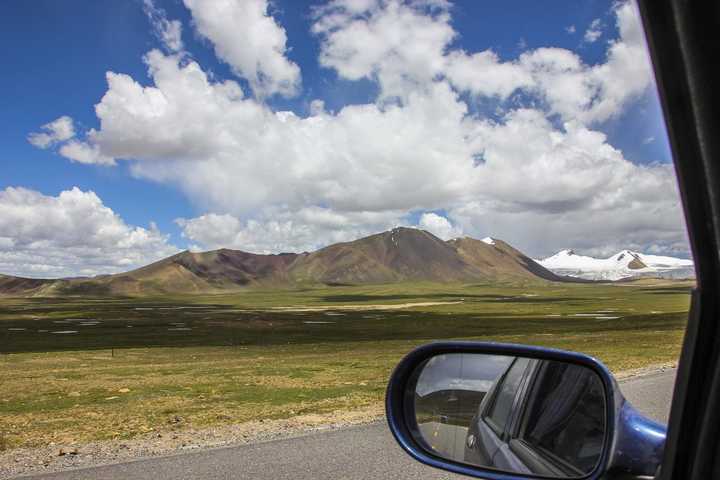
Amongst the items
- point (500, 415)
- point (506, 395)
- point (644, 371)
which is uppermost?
point (506, 395)

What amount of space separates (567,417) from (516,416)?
68 cm

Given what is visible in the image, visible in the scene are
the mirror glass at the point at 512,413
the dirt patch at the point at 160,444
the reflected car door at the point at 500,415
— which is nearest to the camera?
the mirror glass at the point at 512,413

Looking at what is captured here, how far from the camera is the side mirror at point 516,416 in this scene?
214 centimetres

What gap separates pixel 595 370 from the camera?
251 cm

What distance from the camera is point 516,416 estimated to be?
3.39 meters

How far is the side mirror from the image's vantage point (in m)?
2.14

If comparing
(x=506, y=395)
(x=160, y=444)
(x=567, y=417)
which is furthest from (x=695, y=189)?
(x=160, y=444)

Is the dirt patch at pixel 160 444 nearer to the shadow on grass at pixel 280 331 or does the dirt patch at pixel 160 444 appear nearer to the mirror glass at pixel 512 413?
the mirror glass at pixel 512 413

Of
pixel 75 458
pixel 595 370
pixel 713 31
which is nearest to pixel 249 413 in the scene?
pixel 75 458

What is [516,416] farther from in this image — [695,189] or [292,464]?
[292,464]

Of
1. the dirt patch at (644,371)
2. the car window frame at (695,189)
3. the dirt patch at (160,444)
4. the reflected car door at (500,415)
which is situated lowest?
the dirt patch at (644,371)

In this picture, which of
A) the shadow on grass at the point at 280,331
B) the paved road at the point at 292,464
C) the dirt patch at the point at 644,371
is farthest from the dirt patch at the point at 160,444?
the shadow on grass at the point at 280,331

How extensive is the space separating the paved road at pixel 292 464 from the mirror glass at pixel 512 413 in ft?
15.3

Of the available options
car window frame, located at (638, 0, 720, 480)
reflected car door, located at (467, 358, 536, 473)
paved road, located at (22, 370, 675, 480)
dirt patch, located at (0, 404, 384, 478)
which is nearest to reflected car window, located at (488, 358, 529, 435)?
reflected car door, located at (467, 358, 536, 473)
